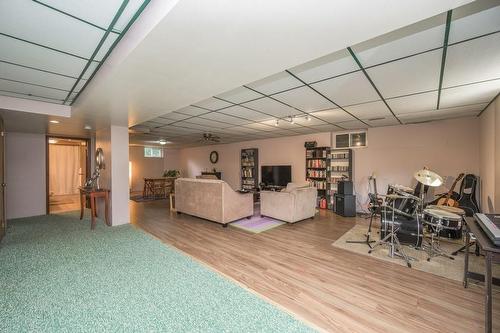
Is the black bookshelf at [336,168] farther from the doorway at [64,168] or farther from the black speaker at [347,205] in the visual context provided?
the doorway at [64,168]

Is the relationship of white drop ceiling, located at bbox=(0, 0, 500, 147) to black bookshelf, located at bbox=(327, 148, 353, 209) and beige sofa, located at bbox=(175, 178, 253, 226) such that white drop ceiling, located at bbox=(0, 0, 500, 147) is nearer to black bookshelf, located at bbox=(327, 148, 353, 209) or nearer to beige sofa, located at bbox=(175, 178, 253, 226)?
beige sofa, located at bbox=(175, 178, 253, 226)

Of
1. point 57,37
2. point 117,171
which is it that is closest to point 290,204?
point 117,171

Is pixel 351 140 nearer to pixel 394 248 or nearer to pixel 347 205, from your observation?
pixel 347 205

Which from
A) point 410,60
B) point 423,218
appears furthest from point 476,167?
point 410,60

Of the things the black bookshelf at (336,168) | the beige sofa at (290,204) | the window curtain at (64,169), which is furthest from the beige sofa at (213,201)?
the window curtain at (64,169)

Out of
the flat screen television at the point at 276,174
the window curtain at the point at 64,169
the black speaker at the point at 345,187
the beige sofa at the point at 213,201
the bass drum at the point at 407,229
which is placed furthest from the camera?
the window curtain at the point at 64,169

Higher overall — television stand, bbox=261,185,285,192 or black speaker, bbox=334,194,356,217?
television stand, bbox=261,185,285,192

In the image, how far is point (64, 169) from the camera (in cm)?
849

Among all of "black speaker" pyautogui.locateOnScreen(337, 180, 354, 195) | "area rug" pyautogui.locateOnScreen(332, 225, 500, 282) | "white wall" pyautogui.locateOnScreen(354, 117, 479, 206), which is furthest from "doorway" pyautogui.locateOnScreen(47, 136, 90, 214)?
"white wall" pyautogui.locateOnScreen(354, 117, 479, 206)

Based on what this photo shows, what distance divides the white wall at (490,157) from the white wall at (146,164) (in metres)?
11.4

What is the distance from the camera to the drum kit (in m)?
2.85

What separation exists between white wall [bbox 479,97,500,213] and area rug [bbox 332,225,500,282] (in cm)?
79

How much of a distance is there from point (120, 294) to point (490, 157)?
5422mm

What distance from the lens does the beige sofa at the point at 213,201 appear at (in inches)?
173
